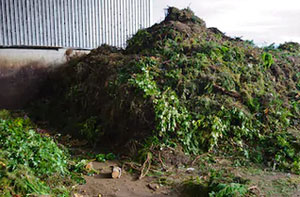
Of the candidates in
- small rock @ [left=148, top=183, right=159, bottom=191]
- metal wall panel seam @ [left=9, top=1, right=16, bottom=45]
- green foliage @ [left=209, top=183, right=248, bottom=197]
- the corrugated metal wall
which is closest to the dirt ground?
small rock @ [left=148, top=183, right=159, bottom=191]

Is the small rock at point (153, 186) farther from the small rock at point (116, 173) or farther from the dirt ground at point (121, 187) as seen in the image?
the small rock at point (116, 173)

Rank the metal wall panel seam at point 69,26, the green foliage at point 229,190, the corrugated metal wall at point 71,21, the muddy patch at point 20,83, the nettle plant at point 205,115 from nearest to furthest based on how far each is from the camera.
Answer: the green foliage at point 229,190 → the nettle plant at point 205,115 → the corrugated metal wall at point 71,21 → the muddy patch at point 20,83 → the metal wall panel seam at point 69,26

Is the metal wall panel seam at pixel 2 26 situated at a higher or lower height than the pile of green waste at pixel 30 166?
higher

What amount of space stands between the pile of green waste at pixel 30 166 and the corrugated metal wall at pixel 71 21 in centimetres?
447

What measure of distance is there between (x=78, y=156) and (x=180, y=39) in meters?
4.17

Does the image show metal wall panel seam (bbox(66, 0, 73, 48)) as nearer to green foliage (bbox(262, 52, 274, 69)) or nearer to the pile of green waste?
the pile of green waste

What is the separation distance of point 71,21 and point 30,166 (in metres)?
6.49

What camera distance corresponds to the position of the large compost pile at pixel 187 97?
232 inches

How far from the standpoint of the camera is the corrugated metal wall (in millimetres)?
8508

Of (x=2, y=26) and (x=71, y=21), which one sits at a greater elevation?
(x=71, y=21)

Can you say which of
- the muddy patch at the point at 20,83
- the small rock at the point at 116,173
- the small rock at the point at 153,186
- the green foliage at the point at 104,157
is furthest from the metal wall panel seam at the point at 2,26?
the small rock at the point at 153,186

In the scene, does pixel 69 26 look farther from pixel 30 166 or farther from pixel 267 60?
pixel 30 166

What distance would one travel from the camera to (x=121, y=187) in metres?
4.67

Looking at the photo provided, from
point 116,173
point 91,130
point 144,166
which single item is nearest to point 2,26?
point 91,130
